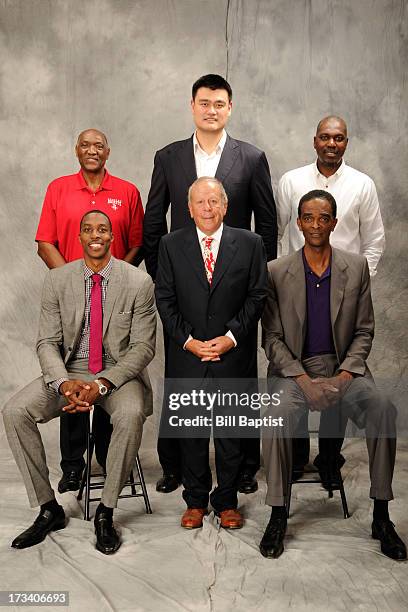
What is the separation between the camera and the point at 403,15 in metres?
5.71

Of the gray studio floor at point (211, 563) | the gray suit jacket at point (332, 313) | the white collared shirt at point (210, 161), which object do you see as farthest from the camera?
the white collared shirt at point (210, 161)

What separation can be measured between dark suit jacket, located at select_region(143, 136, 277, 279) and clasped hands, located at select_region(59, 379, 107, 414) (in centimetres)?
86

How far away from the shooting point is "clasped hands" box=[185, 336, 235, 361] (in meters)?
4.08

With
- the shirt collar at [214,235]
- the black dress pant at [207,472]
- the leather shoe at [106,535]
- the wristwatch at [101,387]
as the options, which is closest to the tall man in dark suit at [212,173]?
the shirt collar at [214,235]

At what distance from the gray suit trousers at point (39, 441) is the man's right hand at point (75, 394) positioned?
11cm

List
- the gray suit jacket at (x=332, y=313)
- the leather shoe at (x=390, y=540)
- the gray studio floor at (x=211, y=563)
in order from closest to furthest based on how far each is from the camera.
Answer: the gray studio floor at (x=211, y=563), the leather shoe at (x=390, y=540), the gray suit jacket at (x=332, y=313)

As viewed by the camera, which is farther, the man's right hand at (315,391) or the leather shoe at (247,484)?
the leather shoe at (247,484)

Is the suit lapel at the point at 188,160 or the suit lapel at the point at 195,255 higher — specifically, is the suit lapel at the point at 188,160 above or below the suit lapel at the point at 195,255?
above

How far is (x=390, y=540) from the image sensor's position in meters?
3.85

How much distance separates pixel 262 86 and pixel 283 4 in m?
0.52

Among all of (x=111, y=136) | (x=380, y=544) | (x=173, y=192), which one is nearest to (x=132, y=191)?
(x=173, y=192)

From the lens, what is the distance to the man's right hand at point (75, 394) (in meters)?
4.07

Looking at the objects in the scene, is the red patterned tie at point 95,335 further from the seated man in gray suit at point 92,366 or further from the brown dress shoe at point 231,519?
the brown dress shoe at point 231,519

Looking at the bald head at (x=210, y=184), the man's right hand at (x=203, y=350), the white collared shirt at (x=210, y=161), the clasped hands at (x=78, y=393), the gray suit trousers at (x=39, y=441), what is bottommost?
the gray suit trousers at (x=39, y=441)
